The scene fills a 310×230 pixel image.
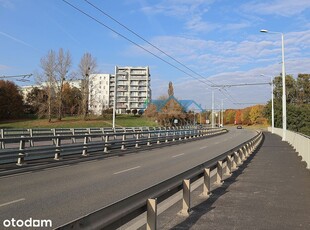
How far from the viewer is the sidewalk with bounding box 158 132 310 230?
22.2 ft

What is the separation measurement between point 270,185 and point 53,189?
20.9 feet

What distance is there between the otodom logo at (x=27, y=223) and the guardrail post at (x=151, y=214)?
1.83 metres

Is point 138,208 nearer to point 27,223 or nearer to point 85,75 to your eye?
point 27,223

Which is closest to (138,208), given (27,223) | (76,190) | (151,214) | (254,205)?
(151,214)

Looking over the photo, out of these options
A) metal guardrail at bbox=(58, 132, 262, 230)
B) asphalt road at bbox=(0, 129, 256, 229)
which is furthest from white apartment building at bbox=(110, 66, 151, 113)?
metal guardrail at bbox=(58, 132, 262, 230)

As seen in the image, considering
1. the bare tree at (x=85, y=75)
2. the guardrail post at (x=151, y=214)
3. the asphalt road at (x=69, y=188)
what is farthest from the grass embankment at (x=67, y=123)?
the guardrail post at (x=151, y=214)

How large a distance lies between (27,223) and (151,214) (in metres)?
2.38

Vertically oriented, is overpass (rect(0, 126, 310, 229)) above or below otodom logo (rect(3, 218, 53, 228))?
below

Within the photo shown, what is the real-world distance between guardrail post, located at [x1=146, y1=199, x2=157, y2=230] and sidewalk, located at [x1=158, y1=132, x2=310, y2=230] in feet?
3.39

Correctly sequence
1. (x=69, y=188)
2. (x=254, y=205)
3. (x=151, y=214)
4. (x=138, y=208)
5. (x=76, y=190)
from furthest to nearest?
1. (x=69, y=188)
2. (x=76, y=190)
3. (x=254, y=205)
4. (x=151, y=214)
5. (x=138, y=208)

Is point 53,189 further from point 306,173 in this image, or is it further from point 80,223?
point 306,173

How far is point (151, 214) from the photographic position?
5.54 meters

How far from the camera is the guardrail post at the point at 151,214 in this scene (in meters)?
5.49

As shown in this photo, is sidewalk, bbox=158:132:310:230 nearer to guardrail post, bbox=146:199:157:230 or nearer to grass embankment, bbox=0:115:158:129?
guardrail post, bbox=146:199:157:230
